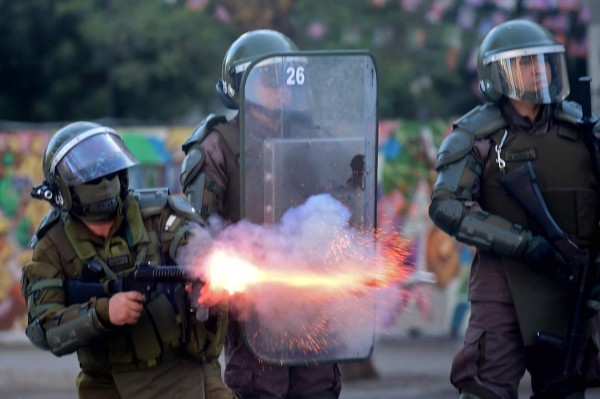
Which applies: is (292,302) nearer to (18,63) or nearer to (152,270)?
(152,270)

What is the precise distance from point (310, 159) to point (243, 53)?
3.09 ft

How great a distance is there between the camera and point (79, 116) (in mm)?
21125

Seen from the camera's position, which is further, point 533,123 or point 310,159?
point 533,123

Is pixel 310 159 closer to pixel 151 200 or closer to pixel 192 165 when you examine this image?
pixel 192 165

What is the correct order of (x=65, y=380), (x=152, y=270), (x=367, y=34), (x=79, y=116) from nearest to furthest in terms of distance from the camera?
(x=152, y=270) < (x=65, y=380) < (x=367, y=34) < (x=79, y=116)

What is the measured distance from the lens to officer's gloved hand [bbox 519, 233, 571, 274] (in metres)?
5.63

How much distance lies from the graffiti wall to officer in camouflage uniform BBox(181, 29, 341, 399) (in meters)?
5.75

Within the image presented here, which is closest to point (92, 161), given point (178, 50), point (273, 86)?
point (273, 86)

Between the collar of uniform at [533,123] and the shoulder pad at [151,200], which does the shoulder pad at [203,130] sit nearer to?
the shoulder pad at [151,200]

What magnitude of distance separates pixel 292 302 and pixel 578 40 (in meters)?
12.4

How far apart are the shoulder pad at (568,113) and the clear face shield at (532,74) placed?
6cm

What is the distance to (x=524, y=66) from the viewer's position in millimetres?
5988

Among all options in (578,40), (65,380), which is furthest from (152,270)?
(578,40)

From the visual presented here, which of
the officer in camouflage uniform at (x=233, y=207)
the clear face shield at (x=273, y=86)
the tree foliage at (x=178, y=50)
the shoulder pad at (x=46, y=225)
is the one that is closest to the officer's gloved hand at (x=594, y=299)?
the officer in camouflage uniform at (x=233, y=207)
